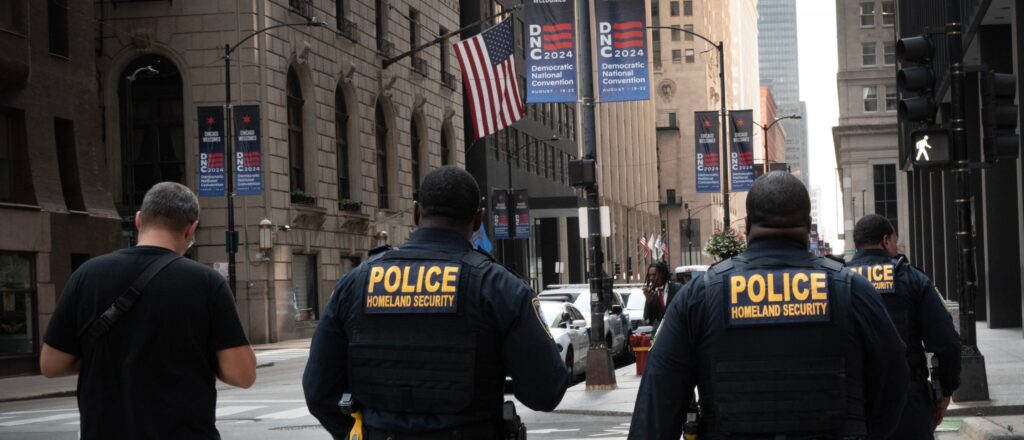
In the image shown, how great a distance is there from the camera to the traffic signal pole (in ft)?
52.4

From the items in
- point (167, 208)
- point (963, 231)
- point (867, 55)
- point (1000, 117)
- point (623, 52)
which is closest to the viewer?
point (167, 208)

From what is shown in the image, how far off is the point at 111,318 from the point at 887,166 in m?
110

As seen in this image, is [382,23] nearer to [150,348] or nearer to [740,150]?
[740,150]

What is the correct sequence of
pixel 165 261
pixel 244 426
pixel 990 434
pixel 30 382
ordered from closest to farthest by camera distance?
pixel 165 261
pixel 990 434
pixel 244 426
pixel 30 382

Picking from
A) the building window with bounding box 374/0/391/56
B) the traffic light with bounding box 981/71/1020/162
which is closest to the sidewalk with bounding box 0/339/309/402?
the traffic light with bounding box 981/71/1020/162

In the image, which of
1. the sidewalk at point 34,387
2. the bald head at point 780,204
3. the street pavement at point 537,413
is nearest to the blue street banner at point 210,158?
the sidewalk at point 34,387

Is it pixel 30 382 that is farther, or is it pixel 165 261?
pixel 30 382

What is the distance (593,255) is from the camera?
22.0 metres

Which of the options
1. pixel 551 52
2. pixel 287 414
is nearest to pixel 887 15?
pixel 551 52

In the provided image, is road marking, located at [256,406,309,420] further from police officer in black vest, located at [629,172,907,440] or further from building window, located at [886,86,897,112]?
building window, located at [886,86,897,112]

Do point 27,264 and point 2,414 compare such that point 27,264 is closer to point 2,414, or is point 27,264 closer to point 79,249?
Result: point 79,249

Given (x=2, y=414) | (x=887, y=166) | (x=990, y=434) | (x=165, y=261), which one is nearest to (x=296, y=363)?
(x=2, y=414)

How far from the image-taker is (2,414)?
69.8 feet

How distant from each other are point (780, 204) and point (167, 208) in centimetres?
262
